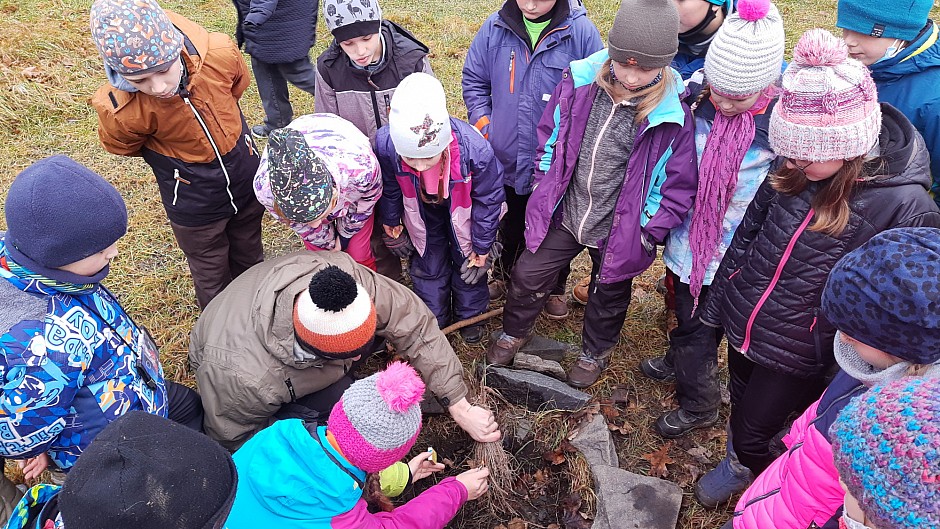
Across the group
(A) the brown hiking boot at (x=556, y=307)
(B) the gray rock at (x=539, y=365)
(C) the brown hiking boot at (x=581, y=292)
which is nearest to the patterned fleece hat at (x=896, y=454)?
(B) the gray rock at (x=539, y=365)

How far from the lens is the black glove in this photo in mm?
3750

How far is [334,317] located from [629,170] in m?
1.58

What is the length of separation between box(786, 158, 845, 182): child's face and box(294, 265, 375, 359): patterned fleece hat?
1.75 metres

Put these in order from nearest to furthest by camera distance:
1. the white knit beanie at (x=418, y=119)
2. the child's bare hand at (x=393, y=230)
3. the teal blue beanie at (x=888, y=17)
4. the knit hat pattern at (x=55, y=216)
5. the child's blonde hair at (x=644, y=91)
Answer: the knit hat pattern at (x=55, y=216) → the teal blue beanie at (x=888, y=17) → the child's blonde hair at (x=644, y=91) → the white knit beanie at (x=418, y=119) → the child's bare hand at (x=393, y=230)

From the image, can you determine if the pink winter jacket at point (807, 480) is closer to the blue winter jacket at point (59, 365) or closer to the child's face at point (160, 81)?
the blue winter jacket at point (59, 365)

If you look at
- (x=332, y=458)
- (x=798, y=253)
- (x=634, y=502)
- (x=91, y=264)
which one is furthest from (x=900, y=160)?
(x=91, y=264)

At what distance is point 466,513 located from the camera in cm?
326

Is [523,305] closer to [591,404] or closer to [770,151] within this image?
[591,404]

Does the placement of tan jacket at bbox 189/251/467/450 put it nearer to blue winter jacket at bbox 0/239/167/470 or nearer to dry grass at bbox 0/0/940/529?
blue winter jacket at bbox 0/239/167/470

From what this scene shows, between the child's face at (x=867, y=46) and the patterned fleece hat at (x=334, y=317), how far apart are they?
2.40 metres

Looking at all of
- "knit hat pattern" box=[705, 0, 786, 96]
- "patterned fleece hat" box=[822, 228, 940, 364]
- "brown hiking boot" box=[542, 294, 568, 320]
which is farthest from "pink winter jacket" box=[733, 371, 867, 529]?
"brown hiking boot" box=[542, 294, 568, 320]

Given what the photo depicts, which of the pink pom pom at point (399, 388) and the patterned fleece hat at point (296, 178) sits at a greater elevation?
the patterned fleece hat at point (296, 178)

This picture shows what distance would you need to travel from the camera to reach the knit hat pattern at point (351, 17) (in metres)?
3.29

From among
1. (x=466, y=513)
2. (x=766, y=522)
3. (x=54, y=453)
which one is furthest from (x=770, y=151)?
(x=54, y=453)
